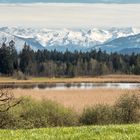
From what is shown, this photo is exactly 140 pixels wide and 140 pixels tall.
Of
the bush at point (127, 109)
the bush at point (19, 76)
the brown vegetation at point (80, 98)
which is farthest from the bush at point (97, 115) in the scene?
the bush at point (19, 76)

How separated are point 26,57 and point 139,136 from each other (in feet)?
455

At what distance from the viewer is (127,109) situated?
29875 mm

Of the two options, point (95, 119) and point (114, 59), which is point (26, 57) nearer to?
point (114, 59)

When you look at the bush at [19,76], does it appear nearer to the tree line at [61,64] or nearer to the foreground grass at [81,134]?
the tree line at [61,64]

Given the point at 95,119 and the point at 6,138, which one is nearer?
the point at 6,138

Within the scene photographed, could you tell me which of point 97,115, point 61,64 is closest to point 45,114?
point 97,115

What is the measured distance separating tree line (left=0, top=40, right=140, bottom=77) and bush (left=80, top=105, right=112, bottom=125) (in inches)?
4151

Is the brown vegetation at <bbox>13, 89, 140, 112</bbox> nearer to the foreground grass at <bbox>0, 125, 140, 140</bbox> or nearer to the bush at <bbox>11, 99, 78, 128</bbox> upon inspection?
the bush at <bbox>11, 99, 78, 128</bbox>

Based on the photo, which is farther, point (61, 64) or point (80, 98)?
point (61, 64)

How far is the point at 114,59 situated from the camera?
174 m

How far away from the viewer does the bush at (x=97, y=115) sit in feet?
96.4

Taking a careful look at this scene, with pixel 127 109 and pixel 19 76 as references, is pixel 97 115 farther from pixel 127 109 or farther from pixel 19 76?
pixel 19 76

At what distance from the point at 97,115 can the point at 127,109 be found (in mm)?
1854

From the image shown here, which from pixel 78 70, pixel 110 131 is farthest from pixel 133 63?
pixel 110 131
